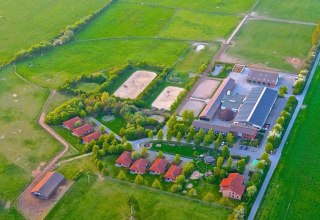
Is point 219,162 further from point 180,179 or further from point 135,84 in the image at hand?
point 135,84

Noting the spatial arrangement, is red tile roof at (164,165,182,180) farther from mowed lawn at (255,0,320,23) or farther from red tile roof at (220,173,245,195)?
mowed lawn at (255,0,320,23)

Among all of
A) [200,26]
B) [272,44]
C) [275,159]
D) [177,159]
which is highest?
[200,26]

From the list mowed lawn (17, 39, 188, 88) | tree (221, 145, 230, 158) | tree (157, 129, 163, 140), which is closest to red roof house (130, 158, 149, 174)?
tree (157, 129, 163, 140)

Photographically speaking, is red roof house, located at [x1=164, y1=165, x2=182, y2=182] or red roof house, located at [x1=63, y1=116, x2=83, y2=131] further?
red roof house, located at [x1=63, y1=116, x2=83, y2=131]

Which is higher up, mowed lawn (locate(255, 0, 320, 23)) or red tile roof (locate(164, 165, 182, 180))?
mowed lawn (locate(255, 0, 320, 23))

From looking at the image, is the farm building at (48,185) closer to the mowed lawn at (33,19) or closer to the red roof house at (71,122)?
the red roof house at (71,122)

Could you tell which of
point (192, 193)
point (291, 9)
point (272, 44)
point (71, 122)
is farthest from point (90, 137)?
point (291, 9)
